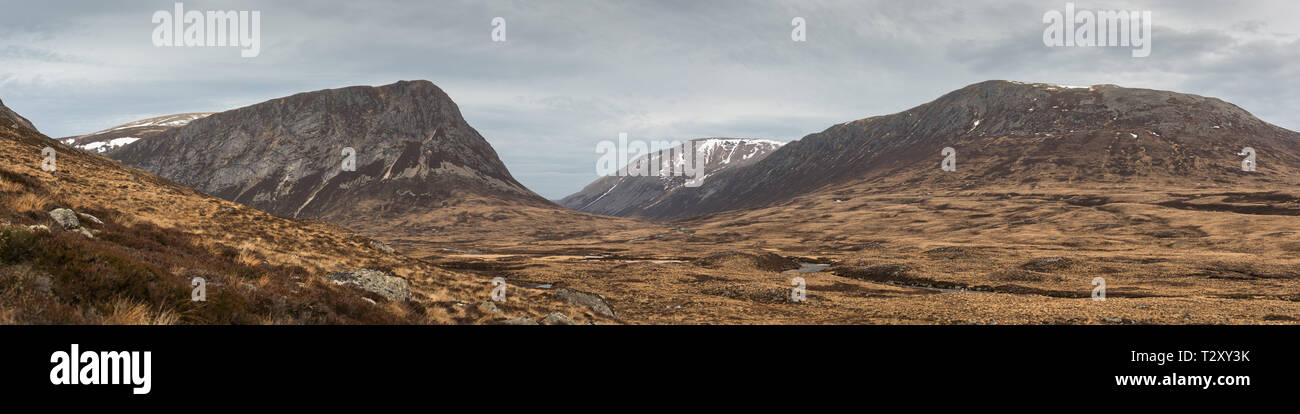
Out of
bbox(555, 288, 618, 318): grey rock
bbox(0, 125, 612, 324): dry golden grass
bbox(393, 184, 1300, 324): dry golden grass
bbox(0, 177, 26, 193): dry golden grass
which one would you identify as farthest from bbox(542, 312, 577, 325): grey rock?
bbox(0, 177, 26, 193): dry golden grass

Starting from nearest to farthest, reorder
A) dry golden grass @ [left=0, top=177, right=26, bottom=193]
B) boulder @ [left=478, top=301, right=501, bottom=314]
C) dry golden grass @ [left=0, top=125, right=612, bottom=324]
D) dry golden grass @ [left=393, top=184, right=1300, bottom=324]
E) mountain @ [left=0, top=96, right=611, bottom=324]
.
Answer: mountain @ [left=0, top=96, right=611, bottom=324], dry golden grass @ [left=0, top=125, right=612, bottom=324], dry golden grass @ [left=0, top=177, right=26, bottom=193], boulder @ [left=478, top=301, right=501, bottom=314], dry golden grass @ [left=393, top=184, right=1300, bottom=324]

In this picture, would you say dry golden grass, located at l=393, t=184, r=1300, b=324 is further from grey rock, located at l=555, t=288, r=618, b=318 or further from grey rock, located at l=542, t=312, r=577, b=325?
grey rock, located at l=542, t=312, r=577, b=325

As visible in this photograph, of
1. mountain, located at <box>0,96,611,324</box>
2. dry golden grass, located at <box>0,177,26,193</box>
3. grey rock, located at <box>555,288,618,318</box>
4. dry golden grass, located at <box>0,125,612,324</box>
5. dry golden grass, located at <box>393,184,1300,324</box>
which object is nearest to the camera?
mountain, located at <box>0,96,611,324</box>

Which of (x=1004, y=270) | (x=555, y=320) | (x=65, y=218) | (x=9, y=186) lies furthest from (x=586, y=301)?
(x=1004, y=270)
